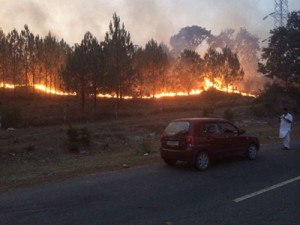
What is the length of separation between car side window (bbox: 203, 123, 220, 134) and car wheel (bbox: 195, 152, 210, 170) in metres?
0.82

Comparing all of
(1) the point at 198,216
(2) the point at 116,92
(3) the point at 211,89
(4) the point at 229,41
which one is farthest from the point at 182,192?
(4) the point at 229,41

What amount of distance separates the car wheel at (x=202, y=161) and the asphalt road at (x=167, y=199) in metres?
0.28

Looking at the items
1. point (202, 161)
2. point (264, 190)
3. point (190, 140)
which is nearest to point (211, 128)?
point (190, 140)

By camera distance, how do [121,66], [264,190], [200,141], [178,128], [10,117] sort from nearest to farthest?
[264,190] → [200,141] → [178,128] → [10,117] → [121,66]

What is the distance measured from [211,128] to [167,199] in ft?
15.7

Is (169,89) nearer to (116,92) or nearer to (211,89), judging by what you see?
(211,89)

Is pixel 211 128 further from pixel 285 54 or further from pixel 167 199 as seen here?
pixel 285 54

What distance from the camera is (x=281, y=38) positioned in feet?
143

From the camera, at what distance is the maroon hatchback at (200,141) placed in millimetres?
11758

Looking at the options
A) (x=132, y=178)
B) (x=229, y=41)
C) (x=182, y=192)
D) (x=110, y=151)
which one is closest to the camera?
(x=182, y=192)

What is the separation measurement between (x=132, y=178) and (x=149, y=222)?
4123 millimetres

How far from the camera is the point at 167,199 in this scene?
26.9ft

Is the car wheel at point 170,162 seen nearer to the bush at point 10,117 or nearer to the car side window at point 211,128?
the car side window at point 211,128

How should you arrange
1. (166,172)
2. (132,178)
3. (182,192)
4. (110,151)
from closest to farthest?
(182,192)
(132,178)
(166,172)
(110,151)
